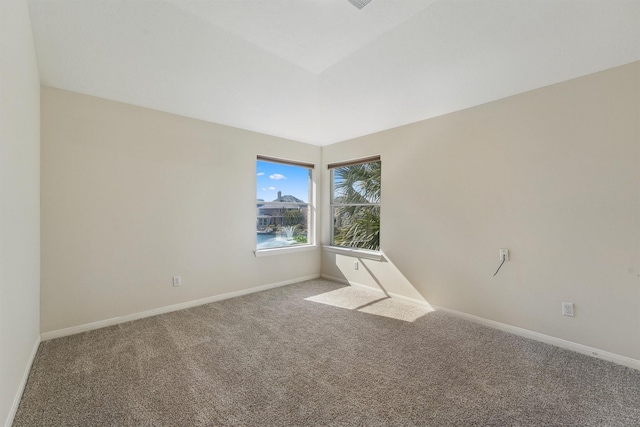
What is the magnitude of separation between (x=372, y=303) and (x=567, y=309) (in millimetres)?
1890

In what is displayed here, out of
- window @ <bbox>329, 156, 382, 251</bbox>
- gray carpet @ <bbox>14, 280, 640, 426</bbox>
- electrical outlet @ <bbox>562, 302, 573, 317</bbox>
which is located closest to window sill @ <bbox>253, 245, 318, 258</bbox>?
window @ <bbox>329, 156, 382, 251</bbox>

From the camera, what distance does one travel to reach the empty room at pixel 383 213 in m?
1.69

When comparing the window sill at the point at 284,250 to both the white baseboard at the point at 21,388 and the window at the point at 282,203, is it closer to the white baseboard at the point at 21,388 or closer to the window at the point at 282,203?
the window at the point at 282,203

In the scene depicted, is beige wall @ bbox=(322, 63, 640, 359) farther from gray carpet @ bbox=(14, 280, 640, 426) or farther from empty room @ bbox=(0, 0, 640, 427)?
gray carpet @ bbox=(14, 280, 640, 426)

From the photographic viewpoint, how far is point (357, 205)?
4.27 m

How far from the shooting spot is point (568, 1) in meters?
1.78

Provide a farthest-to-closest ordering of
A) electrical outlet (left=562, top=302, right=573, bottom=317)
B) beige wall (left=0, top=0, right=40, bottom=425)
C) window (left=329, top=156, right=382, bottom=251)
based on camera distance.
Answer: window (left=329, top=156, right=382, bottom=251) → electrical outlet (left=562, top=302, right=573, bottom=317) → beige wall (left=0, top=0, right=40, bottom=425)

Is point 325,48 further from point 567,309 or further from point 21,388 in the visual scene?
point 21,388

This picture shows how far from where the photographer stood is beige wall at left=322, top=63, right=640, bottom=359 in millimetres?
2096

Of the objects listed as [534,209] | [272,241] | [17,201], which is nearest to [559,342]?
[534,209]

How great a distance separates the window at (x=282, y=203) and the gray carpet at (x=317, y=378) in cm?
160

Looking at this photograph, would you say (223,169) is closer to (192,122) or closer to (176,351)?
(192,122)

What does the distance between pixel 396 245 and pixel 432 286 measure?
682mm

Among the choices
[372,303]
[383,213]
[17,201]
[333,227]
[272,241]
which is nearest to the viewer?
[17,201]
